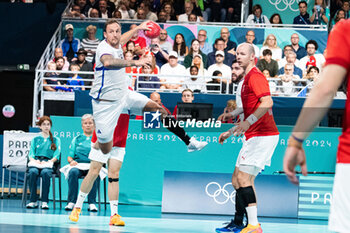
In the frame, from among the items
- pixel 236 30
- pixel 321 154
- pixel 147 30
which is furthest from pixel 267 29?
pixel 147 30

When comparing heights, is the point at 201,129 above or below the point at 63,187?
above

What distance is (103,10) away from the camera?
16844 mm

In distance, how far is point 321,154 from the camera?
457 inches

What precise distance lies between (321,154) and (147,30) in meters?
4.99

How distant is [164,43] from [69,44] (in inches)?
96.5

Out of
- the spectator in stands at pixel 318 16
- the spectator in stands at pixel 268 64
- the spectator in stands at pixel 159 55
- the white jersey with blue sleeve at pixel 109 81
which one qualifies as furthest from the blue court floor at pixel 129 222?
the spectator in stands at pixel 318 16

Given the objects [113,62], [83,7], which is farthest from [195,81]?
[113,62]

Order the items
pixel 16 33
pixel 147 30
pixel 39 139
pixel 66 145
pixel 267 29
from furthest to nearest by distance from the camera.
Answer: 1. pixel 16 33
2. pixel 267 29
3. pixel 66 145
4. pixel 39 139
5. pixel 147 30

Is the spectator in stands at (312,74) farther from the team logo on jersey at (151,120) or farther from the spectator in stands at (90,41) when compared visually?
the spectator in stands at (90,41)

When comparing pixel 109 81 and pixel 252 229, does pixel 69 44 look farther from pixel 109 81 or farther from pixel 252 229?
pixel 252 229

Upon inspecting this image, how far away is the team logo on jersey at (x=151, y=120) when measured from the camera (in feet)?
38.5

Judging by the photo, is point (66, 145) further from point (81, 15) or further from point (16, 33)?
point (16, 33)

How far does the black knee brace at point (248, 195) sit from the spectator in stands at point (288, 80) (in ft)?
20.8

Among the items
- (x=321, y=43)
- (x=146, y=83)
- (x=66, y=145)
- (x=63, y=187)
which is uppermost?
(x=321, y=43)
